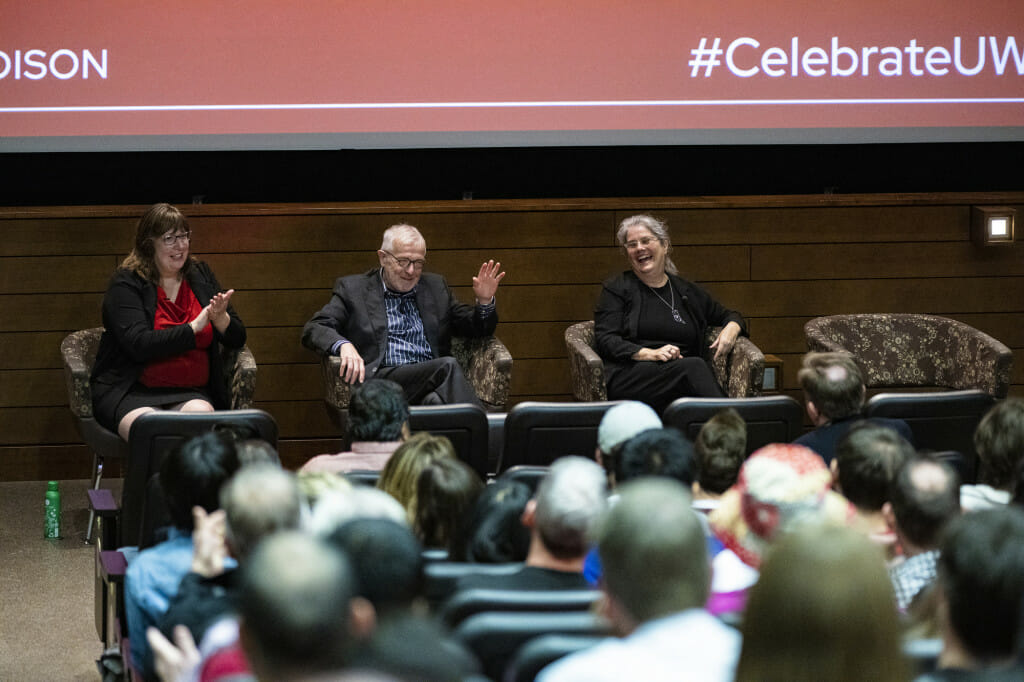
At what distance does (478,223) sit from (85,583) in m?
2.58

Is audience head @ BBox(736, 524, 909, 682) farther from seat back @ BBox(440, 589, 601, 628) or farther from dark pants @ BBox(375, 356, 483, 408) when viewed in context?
dark pants @ BBox(375, 356, 483, 408)

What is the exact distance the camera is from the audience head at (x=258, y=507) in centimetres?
220

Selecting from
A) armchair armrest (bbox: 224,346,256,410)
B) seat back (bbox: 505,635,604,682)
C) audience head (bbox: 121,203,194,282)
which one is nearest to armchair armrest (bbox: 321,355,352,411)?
armchair armrest (bbox: 224,346,256,410)

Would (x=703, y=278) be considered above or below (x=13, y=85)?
below

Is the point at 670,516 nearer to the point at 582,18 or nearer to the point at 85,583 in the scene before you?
the point at 85,583

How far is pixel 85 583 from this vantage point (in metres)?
4.68

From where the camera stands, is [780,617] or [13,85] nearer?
[780,617]

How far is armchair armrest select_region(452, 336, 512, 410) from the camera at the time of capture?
18.0 feet

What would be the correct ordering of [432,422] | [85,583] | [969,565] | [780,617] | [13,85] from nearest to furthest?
[780,617]
[969,565]
[432,422]
[85,583]
[13,85]

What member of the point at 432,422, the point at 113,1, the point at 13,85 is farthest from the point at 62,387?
the point at 432,422

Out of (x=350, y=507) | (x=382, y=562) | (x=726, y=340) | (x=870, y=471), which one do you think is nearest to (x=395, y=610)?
(x=382, y=562)

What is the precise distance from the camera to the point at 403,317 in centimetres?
569

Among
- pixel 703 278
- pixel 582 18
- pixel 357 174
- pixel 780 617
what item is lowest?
pixel 780 617

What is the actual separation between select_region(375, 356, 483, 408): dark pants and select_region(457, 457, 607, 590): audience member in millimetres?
2913
